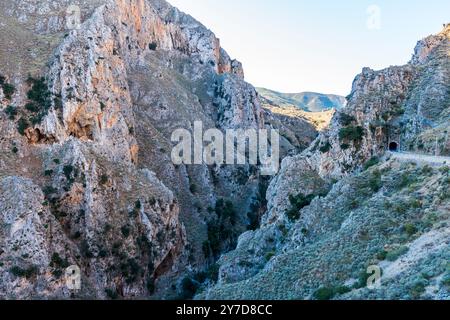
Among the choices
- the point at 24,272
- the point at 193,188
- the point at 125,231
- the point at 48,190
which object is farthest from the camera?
the point at 193,188

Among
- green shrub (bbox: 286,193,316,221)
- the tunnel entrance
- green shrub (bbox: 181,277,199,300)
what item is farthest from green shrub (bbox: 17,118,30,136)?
the tunnel entrance

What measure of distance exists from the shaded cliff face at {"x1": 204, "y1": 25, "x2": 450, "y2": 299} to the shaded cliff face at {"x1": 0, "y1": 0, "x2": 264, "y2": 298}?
66.1 feet

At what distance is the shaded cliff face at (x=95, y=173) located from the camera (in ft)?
202

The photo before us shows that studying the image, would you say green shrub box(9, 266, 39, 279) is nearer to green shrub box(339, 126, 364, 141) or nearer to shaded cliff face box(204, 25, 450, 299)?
shaded cliff face box(204, 25, 450, 299)

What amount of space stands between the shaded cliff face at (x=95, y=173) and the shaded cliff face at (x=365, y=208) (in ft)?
66.1

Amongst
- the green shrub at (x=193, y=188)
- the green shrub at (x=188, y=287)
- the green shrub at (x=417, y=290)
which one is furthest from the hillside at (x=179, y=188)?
the green shrub at (x=193, y=188)

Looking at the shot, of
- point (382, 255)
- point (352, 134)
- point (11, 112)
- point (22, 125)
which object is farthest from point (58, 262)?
point (382, 255)

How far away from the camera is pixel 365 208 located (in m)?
38.3

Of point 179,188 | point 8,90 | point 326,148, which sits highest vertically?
point 8,90

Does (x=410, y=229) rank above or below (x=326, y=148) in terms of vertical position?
below

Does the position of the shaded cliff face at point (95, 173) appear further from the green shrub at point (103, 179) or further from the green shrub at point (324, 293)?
the green shrub at point (324, 293)

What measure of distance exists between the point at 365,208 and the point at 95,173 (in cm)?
4586

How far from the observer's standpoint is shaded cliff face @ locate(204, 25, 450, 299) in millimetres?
29406

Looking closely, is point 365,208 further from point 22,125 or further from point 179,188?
point 179,188
